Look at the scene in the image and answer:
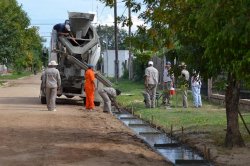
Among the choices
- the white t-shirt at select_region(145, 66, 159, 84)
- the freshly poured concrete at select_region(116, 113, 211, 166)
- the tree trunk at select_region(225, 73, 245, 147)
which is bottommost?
the freshly poured concrete at select_region(116, 113, 211, 166)

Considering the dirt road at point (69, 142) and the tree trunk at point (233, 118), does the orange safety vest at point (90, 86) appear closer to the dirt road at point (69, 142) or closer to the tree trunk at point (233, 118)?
the dirt road at point (69, 142)

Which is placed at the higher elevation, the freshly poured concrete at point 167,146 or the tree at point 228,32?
the tree at point 228,32

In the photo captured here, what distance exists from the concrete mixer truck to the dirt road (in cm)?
398

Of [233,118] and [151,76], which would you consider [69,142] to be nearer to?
[233,118]

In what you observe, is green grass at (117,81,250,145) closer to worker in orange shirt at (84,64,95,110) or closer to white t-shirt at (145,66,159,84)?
white t-shirt at (145,66,159,84)

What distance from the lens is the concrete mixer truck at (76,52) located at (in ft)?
75.7

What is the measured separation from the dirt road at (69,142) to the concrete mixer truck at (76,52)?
3.98 metres

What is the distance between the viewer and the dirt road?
10156mm

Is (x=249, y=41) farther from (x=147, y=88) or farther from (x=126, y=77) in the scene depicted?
(x=126, y=77)

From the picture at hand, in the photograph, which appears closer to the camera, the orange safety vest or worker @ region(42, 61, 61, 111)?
worker @ region(42, 61, 61, 111)

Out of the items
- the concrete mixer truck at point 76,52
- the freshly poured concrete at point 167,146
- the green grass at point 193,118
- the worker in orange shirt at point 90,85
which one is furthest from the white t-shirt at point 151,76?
the freshly poured concrete at point 167,146

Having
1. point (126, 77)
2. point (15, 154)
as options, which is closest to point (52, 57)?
point (15, 154)

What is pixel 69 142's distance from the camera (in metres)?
12.5

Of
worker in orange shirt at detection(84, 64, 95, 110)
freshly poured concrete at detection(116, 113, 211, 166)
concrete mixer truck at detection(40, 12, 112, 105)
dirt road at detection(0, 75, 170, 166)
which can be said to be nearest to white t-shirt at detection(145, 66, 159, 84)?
concrete mixer truck at detection(40, 12, 112, 105)
